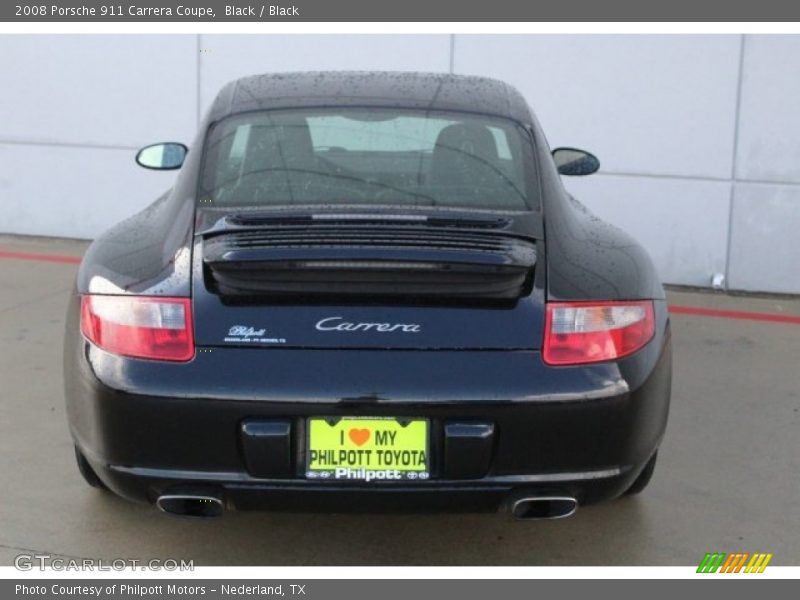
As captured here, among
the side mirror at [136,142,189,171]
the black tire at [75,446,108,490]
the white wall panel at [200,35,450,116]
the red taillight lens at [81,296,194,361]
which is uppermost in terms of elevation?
the white wall panel at [200,35,450,116]

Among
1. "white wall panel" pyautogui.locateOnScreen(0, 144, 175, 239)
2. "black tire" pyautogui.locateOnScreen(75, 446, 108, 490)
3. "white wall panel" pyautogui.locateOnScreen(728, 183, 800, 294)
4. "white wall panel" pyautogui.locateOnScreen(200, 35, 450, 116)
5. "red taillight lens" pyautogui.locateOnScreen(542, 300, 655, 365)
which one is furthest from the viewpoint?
"white wall panel" pyautogui.locateOnScreen(0, 144, 175, 239)

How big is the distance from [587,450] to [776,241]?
16.2 feet

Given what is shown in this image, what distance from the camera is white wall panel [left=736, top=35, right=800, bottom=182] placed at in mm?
7754

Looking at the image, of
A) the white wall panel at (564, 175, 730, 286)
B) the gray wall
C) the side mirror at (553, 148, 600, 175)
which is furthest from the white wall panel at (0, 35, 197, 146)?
the side mirror at (553, 148, 600, 175)

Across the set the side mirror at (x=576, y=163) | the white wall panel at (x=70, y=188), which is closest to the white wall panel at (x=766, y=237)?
the side mirror at (x=576, y=163)

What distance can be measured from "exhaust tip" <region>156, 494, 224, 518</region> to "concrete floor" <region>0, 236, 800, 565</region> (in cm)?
46

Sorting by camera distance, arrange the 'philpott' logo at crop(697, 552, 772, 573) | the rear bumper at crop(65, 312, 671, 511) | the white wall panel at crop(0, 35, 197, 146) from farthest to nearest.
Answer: the white wall panel at crop(0, 35, 197, 146) → the 'philpott' logo at crop(697, 552, 772, 573) → the rear bumper at crop(65, 312, 671, 511)

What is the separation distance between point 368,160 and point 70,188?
544cm

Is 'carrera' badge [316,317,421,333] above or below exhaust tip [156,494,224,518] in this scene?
above

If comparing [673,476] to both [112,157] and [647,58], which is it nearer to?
[647,58]

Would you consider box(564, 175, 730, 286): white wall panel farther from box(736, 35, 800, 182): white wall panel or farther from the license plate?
the license plate

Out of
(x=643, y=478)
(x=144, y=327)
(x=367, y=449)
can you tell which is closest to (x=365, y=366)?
(x=367, y=449)

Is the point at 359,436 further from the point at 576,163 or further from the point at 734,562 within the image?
the point at 576,163

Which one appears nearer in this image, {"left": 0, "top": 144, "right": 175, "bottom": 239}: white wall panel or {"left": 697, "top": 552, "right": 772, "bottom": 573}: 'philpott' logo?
{"left": 697, "top": 552, "right": 772, "bottom": 573}: 'philpott' logo
